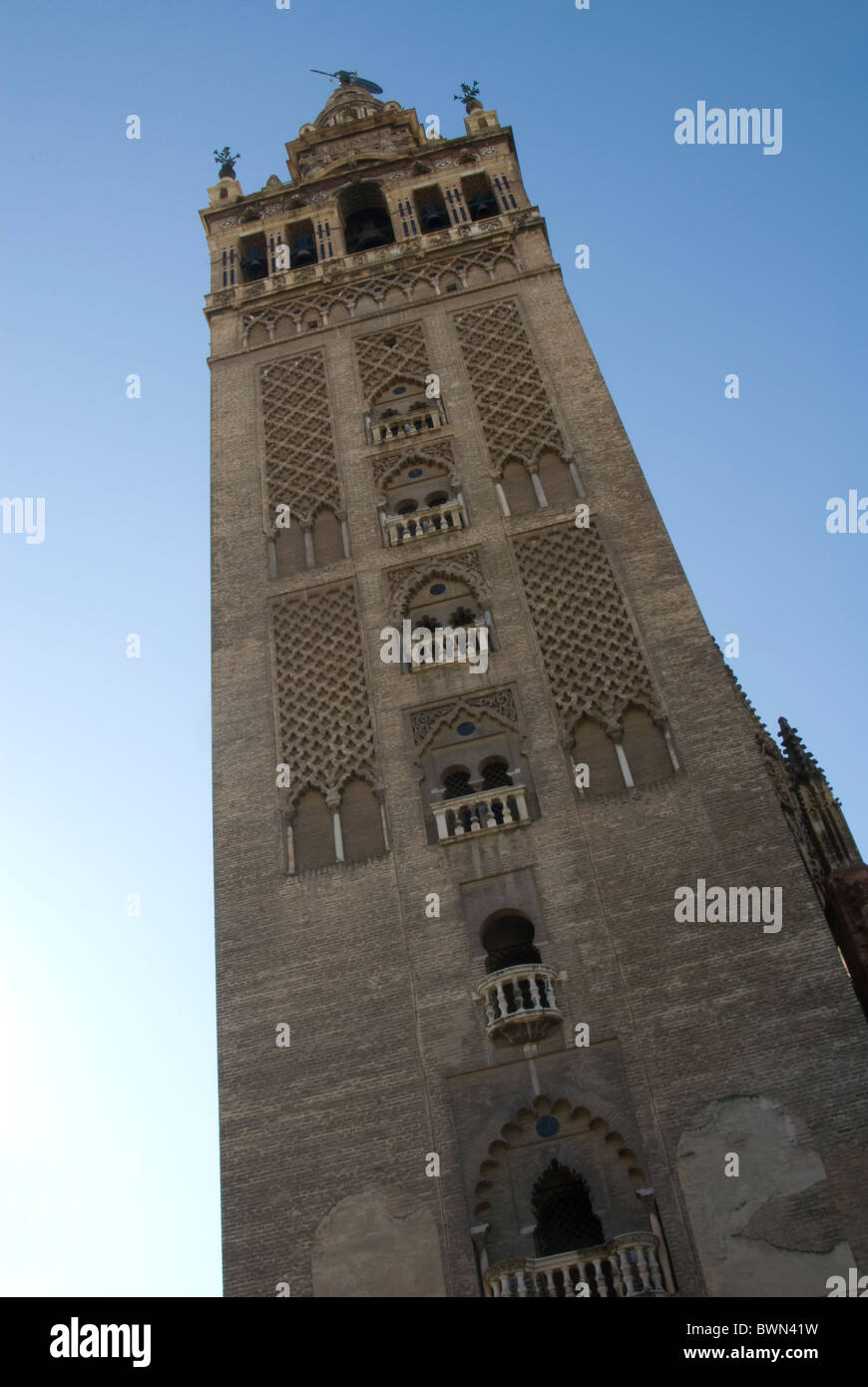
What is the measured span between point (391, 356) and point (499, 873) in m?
9.76

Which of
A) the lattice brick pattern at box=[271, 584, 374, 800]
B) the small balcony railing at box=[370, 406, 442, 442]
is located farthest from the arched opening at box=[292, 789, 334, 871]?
the small balcony railing at box=[370, 406, 442, 442]

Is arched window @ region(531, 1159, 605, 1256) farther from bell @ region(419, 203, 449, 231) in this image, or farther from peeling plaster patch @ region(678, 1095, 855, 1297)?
bell @ region(419, 203, 449, 231)

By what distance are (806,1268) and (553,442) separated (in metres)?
10.9

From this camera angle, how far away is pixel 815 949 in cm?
1247

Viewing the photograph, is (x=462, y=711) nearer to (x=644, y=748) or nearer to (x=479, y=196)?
(x=644, y=748)

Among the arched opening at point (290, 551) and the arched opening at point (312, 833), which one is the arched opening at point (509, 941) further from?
the arched opening at point (290, 551)

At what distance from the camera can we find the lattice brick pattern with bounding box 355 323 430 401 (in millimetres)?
20359

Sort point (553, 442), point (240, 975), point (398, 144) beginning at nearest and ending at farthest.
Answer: point (240, 975), point (553, 442), point (398, 144)

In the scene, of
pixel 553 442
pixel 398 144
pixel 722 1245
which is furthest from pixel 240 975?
pixel 398 144

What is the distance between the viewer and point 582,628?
1591cm

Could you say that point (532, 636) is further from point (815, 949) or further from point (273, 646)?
point (815, 949)

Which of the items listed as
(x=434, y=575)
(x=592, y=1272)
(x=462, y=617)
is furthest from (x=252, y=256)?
(x=592, y=1272)

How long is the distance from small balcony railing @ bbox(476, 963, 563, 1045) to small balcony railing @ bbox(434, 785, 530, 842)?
1783mm
